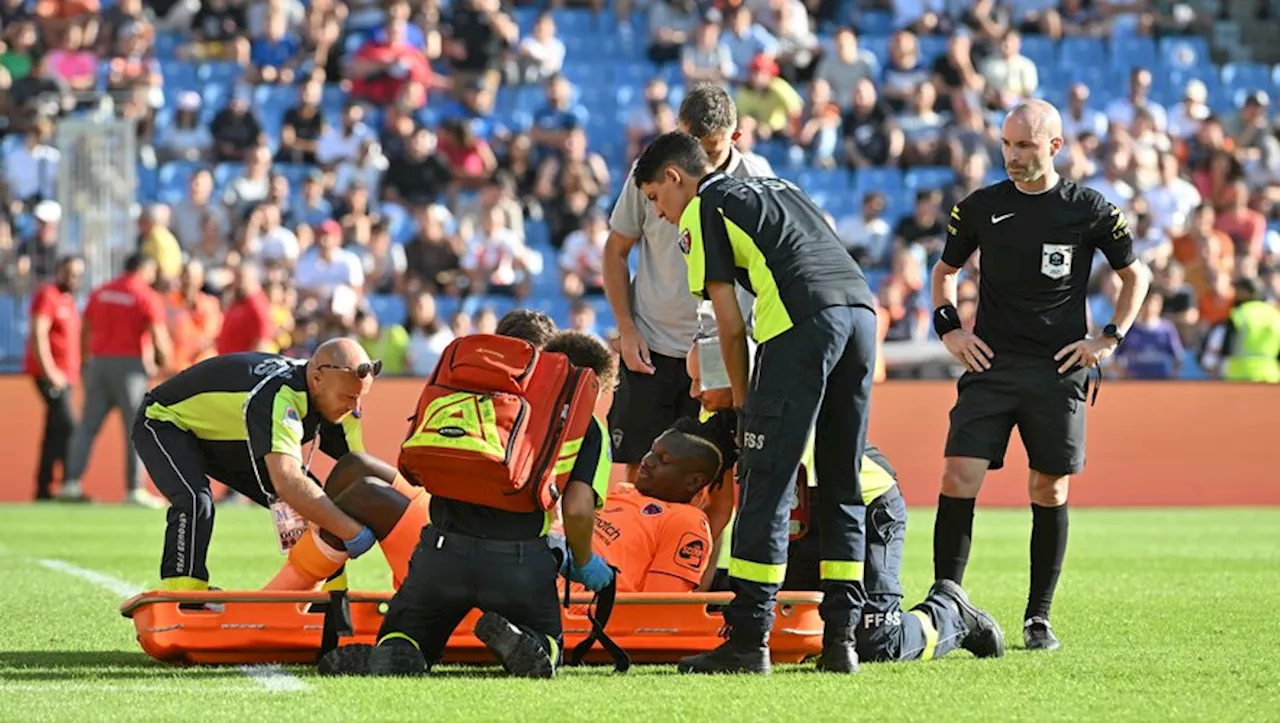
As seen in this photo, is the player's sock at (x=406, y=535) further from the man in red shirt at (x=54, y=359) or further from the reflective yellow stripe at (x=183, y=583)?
the man in red shirt at (x=54, y=359)

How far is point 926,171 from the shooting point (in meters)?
23.9

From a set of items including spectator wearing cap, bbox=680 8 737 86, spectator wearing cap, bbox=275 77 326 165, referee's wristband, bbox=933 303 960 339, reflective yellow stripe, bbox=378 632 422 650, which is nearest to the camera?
reflective yellow stripe, bbox=378 632 422 650

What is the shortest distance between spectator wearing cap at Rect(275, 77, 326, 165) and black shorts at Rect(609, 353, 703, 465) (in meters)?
14.4

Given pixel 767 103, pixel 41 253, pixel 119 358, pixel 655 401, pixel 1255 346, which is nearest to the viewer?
pixel 655 401

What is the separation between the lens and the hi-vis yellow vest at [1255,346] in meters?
20.1

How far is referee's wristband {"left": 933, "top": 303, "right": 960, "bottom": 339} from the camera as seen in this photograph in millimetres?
8688

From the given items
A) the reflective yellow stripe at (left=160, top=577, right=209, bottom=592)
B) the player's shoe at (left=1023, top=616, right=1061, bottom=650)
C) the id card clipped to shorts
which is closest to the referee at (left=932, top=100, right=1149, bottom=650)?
the player's shoe at (left=1023, top=616, right=1061, bottom=650)

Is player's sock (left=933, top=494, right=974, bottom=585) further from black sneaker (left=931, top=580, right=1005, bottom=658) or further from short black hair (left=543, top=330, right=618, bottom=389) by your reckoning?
short black hair (left=543, top=330, right=618, bottom=389)

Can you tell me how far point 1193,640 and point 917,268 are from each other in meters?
12.8

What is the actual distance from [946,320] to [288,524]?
285 cm

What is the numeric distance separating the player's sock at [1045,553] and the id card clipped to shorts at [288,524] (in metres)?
3.00

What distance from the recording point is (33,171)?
22.5 m

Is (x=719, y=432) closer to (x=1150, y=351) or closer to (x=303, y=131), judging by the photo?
(x=1150, y=351)

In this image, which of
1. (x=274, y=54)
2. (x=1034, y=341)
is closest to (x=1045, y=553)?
(x=1034, y=341)
